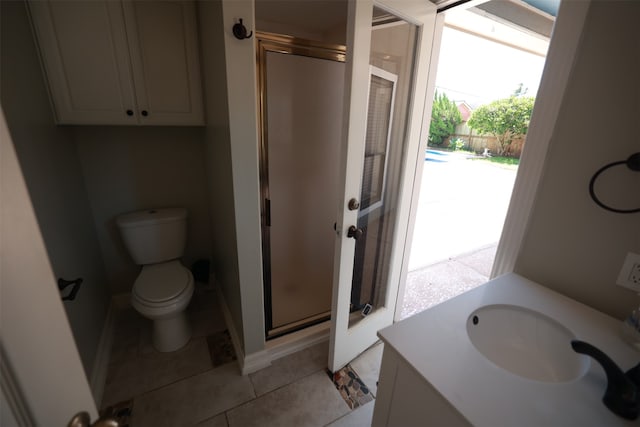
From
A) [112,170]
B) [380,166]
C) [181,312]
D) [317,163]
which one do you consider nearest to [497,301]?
[380,166]

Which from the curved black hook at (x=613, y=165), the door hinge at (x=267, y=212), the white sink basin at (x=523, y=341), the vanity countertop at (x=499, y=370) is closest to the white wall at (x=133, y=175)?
the door hinge at (x=267, y=212)

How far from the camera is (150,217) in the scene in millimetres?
1798

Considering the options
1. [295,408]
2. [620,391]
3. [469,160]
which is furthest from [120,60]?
→ [469,160]

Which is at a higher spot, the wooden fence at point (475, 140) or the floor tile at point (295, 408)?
the wooden fence at point (475, 140)

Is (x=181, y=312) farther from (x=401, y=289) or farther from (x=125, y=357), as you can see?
(x=401, y=289)

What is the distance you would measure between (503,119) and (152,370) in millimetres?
8405

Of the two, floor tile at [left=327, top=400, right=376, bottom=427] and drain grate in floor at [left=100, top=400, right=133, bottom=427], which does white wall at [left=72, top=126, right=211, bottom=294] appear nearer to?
drain grate in floor at [left=100, top=400, right=133, bottom=427]

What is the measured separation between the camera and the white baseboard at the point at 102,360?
55.7 inches

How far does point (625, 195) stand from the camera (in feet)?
2.81

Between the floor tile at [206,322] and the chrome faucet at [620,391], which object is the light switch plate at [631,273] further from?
the floor tile at [206,322]

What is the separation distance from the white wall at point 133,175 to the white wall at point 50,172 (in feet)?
0.35

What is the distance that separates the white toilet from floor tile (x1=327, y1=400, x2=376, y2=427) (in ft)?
3.63

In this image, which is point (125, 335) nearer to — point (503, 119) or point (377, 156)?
point (377, 156)

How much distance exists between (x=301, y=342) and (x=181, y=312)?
80cm
